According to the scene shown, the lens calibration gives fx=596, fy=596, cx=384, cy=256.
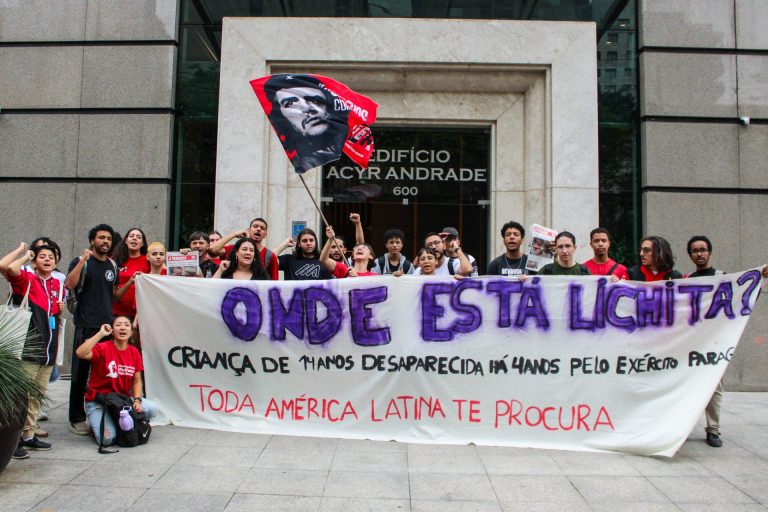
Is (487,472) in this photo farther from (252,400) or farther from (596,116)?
(596,116)

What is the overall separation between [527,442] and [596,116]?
5.17 metres

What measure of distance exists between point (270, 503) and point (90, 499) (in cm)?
121

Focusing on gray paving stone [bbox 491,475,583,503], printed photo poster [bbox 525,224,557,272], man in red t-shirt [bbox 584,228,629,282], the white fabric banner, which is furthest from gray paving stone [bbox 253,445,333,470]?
man in red t-shirt [bbox 584,228,629,282]

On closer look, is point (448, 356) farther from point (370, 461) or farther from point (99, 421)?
point (99, 421)

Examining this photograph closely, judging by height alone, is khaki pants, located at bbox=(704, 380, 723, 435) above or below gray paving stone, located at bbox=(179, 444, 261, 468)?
above

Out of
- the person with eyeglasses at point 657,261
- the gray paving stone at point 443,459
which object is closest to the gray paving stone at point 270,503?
the gray paving stone at point 443,459

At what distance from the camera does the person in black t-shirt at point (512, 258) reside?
6.10 m

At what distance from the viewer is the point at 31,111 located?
869cm

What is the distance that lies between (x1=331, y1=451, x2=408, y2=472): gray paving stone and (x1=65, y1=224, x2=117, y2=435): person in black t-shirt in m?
2.48

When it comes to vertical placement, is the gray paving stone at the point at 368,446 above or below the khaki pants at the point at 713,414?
below

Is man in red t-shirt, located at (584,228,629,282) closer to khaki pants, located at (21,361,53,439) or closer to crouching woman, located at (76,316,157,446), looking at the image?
crouching woman, located at (76,316,157,446)

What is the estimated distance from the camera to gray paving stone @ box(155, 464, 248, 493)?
423cm

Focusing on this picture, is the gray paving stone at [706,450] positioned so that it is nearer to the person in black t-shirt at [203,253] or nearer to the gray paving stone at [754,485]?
→ the gray paving stone at [754,485]

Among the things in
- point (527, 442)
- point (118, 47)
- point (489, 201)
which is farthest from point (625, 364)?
point (118, 47)
